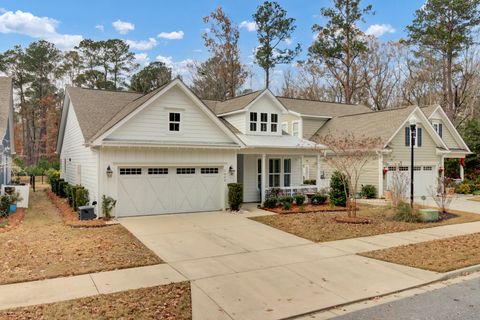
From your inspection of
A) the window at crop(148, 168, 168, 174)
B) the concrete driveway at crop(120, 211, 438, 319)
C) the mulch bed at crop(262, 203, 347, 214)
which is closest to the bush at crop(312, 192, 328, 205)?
the mulch bed at crop(262, 203, 347, 214)

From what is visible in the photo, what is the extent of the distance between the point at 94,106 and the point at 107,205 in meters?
6.58

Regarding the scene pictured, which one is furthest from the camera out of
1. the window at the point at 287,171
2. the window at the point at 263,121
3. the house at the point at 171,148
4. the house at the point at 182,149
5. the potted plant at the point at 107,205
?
the window at the point at 287,171

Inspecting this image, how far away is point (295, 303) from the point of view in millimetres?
6168

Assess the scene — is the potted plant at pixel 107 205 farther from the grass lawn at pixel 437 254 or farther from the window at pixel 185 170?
the grass lawn at pixel 437 254

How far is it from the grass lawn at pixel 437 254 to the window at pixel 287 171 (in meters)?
10.1

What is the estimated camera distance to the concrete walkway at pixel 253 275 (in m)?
6.18

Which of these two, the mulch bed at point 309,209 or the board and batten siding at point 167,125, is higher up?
the board and batten siding at point 167,125

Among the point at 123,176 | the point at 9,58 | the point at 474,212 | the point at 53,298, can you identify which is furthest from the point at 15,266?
the point at 9,58

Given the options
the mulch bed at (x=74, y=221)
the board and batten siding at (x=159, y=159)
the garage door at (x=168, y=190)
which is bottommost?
the mulch bed at (x=74, y=221)

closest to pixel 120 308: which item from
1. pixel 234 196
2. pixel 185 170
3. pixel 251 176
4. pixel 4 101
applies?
pixel 185 170

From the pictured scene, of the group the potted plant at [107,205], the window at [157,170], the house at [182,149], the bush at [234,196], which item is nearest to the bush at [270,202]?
the house at [182,149]

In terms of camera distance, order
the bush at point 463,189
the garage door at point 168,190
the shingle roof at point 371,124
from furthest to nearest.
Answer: the bush at point 463,189
the shingle roof at point 371,124
the garage door at point 168,190

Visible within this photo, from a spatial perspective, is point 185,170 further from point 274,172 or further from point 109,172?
point 274,172

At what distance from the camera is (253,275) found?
762 centimetres
